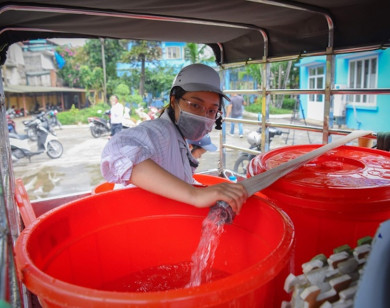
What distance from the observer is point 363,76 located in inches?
465

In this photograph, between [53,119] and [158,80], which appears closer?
[53,119]

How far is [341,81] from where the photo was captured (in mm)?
13438

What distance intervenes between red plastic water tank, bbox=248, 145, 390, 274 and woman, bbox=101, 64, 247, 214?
0.21 m

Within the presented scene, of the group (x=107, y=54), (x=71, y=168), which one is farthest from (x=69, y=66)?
(x=71, y=168)

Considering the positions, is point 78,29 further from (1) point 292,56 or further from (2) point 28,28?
(1) point 292,56

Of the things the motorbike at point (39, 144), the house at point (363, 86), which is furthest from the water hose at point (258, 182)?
the house at point (363, 86)

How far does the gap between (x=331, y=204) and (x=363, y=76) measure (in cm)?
1274

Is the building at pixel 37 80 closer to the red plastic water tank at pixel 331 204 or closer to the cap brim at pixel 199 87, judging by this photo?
the cap brim at pixel 199 87

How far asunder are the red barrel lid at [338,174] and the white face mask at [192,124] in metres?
0.34

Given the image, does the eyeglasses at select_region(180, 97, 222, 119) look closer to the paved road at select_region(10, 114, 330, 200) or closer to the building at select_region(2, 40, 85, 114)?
the paved road at select_region(10, 114, 330, 200)

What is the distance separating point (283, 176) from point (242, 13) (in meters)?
1.56

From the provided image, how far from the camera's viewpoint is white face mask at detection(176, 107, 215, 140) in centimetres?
158

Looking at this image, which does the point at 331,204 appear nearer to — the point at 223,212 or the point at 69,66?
the point at 223,212

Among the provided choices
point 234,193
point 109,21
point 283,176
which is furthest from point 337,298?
point 109,21
